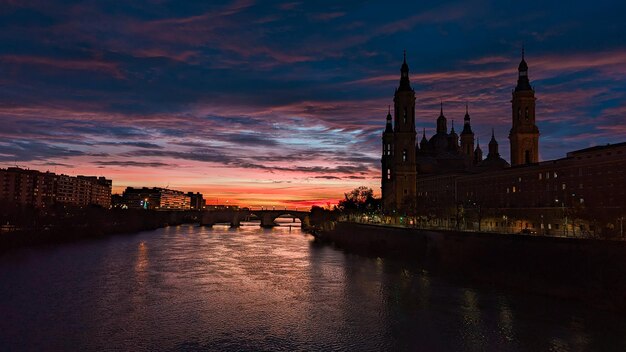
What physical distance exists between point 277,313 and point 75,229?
241 ft

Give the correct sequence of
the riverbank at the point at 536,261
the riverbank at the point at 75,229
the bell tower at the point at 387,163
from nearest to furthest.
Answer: the riverbank at the point at 536,261 → the riverbank at the point at 75,229 → the bell tower at the point at 387,163

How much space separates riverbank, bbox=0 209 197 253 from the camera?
73750mm

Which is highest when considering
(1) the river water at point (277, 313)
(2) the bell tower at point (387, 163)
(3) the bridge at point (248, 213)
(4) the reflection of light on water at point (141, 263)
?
(2) the bell tower at point (387, 163)

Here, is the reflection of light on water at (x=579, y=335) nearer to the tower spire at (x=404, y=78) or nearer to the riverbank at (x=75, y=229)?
the riverbank at (x=75, y=229)

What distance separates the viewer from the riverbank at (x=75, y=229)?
2904 inches

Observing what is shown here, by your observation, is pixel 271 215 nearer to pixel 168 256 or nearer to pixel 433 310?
Answer: pixel 168 256

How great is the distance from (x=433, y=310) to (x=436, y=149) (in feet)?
446

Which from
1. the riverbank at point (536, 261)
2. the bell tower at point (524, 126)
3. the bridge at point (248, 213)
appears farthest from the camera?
the bridge at point (248, 213)

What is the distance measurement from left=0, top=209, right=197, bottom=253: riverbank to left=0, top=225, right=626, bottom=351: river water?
2098cm

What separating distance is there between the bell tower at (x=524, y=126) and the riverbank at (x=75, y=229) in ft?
293

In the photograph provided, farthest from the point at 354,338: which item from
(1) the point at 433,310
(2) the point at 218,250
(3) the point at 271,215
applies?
(3) the point at 271,215

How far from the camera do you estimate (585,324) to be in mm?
29734

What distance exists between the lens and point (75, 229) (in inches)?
3738

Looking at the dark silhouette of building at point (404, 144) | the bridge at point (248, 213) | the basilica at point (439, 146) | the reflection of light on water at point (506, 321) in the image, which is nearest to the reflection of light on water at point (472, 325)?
the reflection of light on water at point (506, 321)
